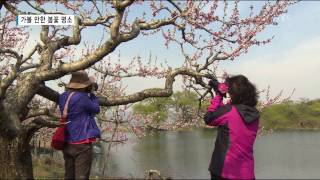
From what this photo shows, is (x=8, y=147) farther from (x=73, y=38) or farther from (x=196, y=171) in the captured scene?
(x=196, y=171)

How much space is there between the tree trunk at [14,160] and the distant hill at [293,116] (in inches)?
2662

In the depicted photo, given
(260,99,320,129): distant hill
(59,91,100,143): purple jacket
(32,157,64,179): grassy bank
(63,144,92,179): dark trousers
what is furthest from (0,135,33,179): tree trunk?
(260,99,320,129): distant hill

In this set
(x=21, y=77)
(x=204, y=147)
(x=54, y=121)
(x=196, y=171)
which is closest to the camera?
(x=21, y=77)

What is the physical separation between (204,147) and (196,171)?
11987mm

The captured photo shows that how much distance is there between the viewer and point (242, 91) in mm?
4316

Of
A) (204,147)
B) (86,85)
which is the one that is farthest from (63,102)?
(204,147)

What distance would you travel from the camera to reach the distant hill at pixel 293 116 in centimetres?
7338

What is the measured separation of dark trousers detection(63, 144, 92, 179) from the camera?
4754 millimetres

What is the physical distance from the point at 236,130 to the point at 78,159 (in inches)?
68.7

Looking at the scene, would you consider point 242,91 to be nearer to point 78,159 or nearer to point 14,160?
point 78,159

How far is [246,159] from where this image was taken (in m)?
4.29

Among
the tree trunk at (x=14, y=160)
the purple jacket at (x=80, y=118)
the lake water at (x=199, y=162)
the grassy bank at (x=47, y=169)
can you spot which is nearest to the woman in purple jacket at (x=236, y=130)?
the purple jacket at (x=80, y=118)

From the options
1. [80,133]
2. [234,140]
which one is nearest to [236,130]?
[234,140]

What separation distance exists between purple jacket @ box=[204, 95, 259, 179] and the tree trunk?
3.35 metres
